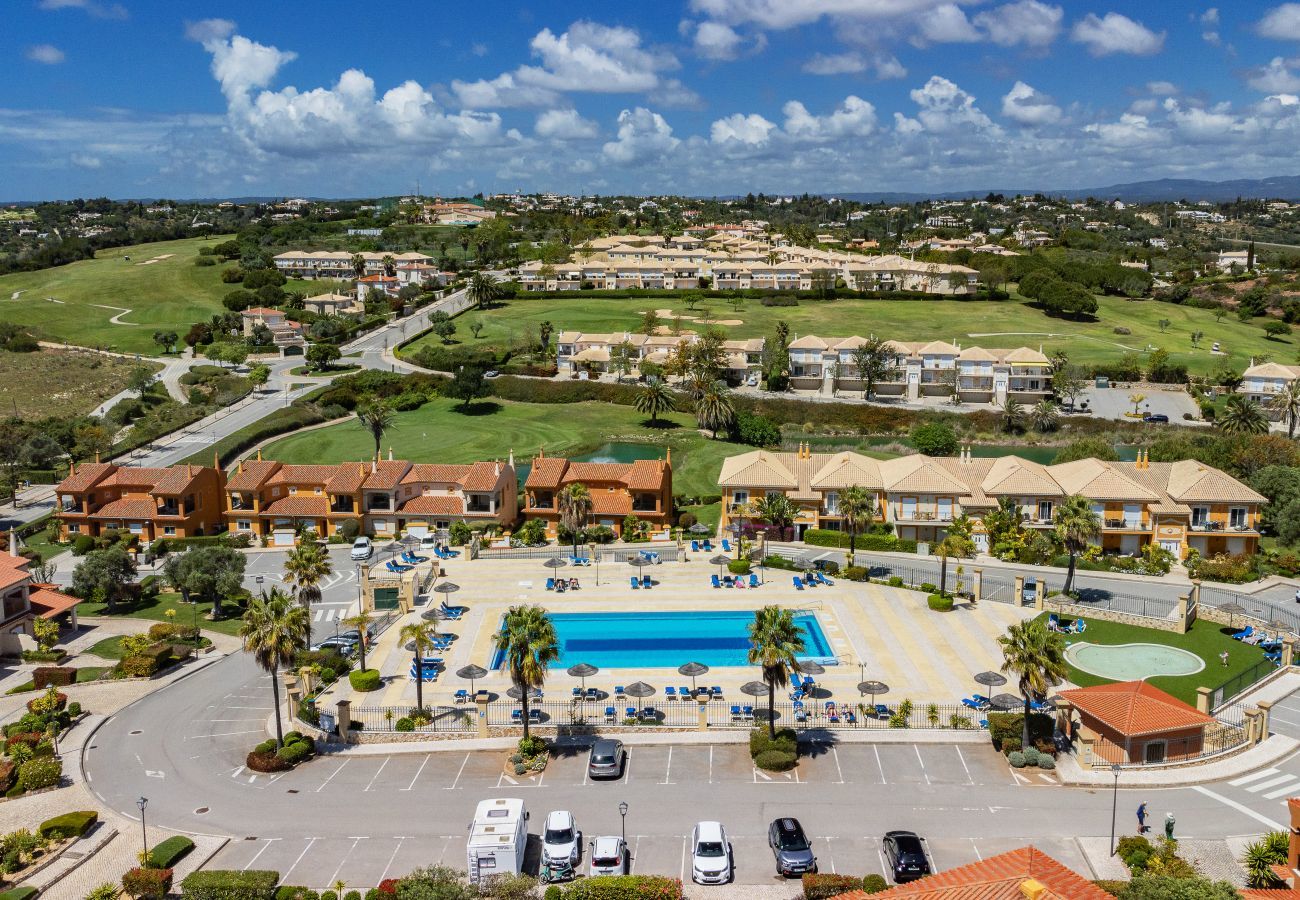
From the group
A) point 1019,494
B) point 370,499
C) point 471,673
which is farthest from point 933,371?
point 471,673

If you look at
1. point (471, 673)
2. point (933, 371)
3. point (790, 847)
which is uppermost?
point (933, 371)

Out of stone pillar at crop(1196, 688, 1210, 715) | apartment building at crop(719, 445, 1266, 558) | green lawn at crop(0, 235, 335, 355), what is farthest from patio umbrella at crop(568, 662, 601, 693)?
green lawn at crop(0, 235, 335, 355)

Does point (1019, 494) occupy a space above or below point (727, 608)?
above

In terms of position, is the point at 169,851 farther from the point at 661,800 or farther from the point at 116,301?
the point at 116,301

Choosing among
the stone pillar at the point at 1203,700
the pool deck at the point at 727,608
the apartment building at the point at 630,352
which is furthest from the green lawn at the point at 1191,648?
the apartment building at the point at 630,352

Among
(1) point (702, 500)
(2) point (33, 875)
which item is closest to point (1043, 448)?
(1) point (702, 500)

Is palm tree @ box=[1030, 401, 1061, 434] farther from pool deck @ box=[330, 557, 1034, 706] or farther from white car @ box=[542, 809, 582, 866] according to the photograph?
white car @ box=[542, 809, 582, 866]

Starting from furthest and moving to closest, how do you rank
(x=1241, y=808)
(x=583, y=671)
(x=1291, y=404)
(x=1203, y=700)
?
(x=1291, y=404), (x=583, y=671), (x=1203, y=700), (x=1241, y=808)
